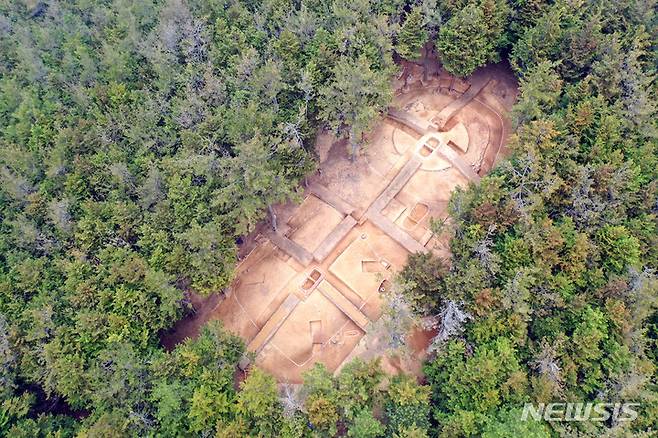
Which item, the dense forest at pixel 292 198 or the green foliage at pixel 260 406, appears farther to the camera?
the dense forest at pixel 292 198

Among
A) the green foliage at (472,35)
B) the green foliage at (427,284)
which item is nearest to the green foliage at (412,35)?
the green foliage at (472,35)

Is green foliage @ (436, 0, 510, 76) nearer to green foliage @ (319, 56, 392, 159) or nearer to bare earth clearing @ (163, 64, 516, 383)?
bare earth clearing @ (163, 64, 516, 383)

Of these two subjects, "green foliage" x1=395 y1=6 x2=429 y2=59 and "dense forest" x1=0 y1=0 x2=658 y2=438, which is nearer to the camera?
"dense forest" x1=0 y1=0 x2=658 y2=438

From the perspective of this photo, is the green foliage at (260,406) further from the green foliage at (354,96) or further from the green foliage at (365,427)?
the green foliage at (354,96)

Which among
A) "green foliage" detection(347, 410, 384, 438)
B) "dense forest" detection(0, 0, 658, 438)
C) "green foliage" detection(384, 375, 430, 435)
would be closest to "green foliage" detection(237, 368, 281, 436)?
"dense forest" detection(0, 0, 658, 438)

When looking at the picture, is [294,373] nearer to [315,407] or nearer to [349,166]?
[315,407]

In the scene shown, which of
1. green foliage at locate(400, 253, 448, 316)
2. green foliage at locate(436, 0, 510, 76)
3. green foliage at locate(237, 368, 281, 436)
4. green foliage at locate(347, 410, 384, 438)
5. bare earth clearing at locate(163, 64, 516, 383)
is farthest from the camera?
green foliage at locate(436, 0, 510, 76)
